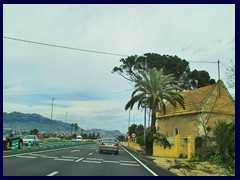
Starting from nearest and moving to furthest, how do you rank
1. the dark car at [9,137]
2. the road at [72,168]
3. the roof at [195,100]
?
the road at [72,168], the dark car at [9,137], the roof at [195,100]

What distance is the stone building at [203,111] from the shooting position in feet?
129

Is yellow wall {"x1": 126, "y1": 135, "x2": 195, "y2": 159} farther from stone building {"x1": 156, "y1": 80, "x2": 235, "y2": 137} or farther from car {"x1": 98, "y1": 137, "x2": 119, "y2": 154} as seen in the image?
stone building {"x1": 156, "y1": 80, "x2": 235, "y2": 137}

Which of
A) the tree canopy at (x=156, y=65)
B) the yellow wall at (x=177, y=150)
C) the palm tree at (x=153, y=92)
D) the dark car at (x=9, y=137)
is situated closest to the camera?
the dark car at (x=9, y=137)

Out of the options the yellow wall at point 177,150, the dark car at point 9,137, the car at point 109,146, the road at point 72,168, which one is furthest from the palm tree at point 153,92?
the road at point 72,168

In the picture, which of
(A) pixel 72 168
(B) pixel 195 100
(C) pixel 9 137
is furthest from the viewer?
(B) pixel 195 100

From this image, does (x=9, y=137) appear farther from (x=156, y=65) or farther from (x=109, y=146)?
(x=156, y=65)

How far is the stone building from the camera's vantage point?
3922 centimetres

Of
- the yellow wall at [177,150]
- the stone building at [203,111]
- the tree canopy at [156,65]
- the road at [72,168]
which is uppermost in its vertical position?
the tree canopy at [156,65]

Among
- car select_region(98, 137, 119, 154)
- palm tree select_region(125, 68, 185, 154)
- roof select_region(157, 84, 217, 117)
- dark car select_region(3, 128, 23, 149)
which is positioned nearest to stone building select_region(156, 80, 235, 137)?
roof select_region(157, 84, 217, 117)

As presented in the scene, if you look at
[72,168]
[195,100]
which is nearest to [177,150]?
[195,100]

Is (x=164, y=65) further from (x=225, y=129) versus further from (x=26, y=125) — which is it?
(x=26, y=125)

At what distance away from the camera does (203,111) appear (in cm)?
3944

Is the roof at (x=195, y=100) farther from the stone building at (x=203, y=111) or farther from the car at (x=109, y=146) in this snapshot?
the car at (x=109, y=146)
